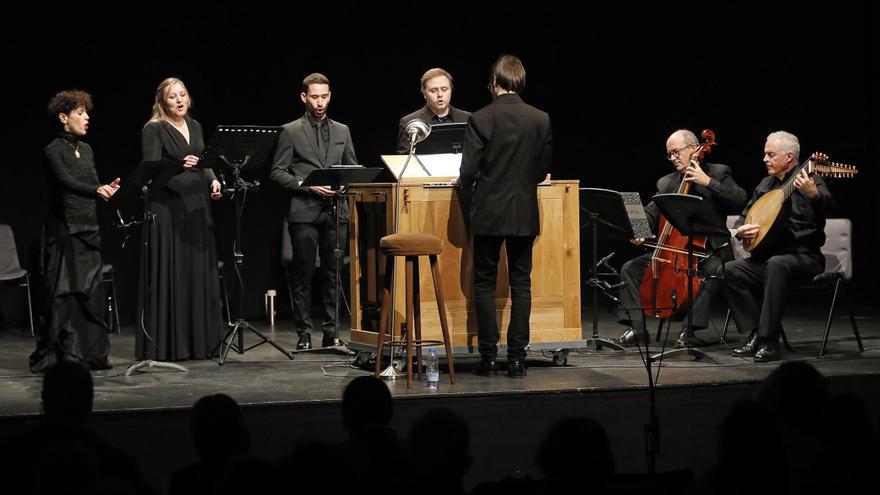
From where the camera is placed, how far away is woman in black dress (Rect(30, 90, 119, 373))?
6.49 m

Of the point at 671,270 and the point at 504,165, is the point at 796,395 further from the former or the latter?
the point at 671,270

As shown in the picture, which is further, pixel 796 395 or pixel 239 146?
pixel 239 146

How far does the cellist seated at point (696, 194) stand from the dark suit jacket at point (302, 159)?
2.06 meters

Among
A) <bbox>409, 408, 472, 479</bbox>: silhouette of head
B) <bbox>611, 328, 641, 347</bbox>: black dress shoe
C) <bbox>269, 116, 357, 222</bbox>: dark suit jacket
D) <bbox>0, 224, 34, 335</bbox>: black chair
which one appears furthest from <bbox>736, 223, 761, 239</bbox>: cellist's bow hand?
<bbox>0, 224, 34, 335</bbox>: black chair

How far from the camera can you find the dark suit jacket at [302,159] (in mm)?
7383

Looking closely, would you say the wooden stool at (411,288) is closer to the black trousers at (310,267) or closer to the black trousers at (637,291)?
the black trousers at (310,267)

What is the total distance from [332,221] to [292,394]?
2.17 metres

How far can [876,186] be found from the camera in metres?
10.3

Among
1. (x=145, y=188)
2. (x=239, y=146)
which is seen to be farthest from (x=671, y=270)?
(x=145, y=188)

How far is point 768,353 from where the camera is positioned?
662 centimetres

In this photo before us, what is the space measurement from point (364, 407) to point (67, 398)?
0.79 metres

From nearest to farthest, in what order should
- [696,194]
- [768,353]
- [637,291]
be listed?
[768,353] → [696,194] → [637,291]

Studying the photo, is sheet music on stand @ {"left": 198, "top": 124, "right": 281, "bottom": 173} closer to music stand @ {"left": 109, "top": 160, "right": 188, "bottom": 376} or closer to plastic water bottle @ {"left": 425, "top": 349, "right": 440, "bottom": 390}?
music stand @ {"left": 109, "top": 160, "right": 188, "bottom": 376}

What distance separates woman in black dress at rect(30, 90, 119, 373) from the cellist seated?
10.7ft
